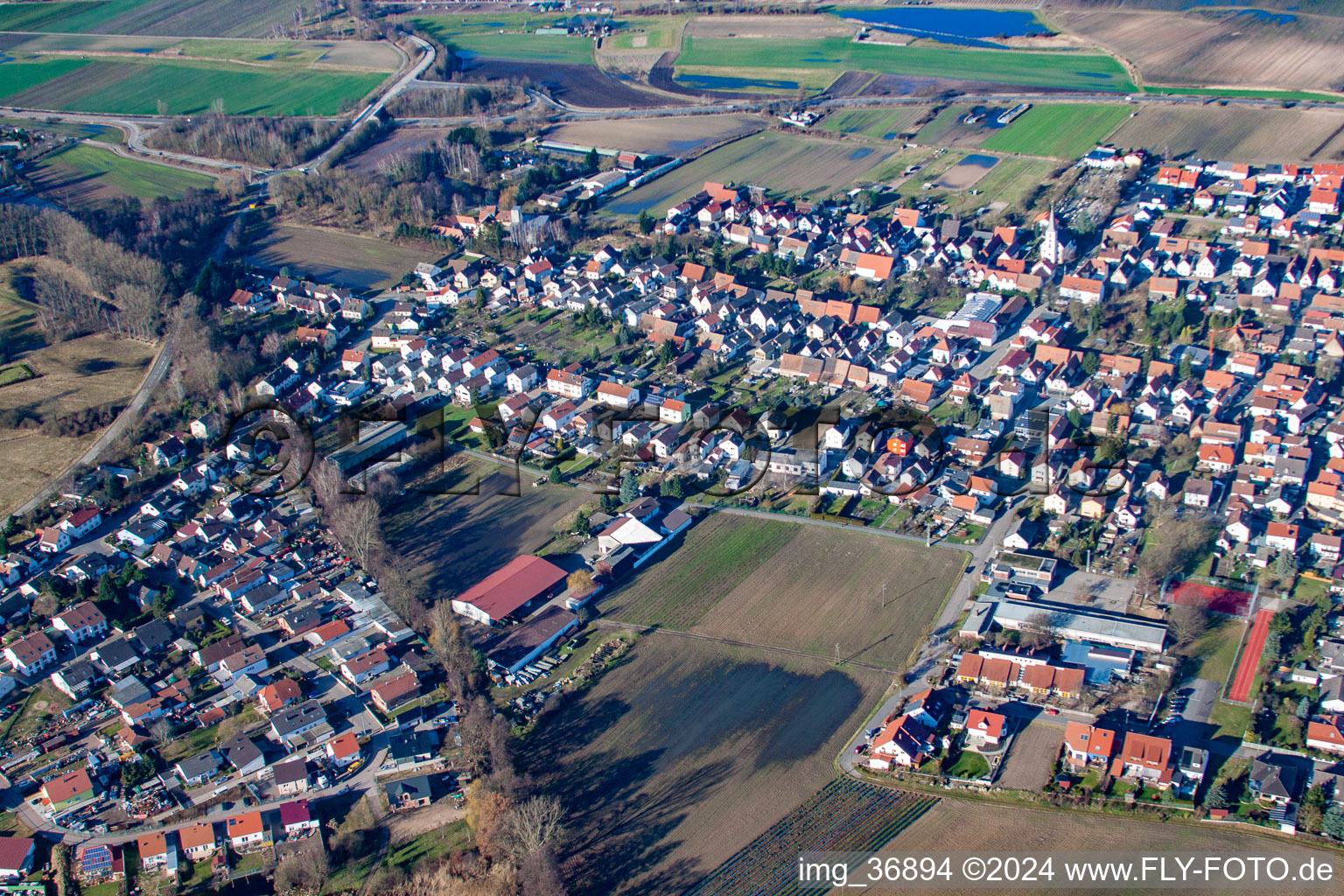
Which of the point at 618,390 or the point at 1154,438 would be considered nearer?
the point at 1154,438

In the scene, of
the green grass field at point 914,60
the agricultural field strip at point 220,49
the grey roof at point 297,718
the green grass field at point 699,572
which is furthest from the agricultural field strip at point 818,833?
the agricultural field strip at point 220,49

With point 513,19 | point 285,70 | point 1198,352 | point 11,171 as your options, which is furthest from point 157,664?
point 513,19

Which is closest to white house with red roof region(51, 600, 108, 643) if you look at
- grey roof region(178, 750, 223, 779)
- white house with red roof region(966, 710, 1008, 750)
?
grey roof region(178, 750, 223, 779)

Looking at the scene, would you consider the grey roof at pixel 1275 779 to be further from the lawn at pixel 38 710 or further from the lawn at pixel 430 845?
the lawn at pixel 38 710

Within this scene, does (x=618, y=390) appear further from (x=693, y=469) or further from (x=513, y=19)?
(x=513, y=19)

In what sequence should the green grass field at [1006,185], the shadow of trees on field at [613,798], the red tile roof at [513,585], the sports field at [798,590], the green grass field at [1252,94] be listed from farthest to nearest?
the green grass field at [1252,94]
the green grass field at [1006,185]
the red tile roof at [513,585]
the sports field at [798,590]
the shadow of trees on field at [613,798]

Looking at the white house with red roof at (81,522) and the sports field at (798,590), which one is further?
the white house with red roof at (81,522)
